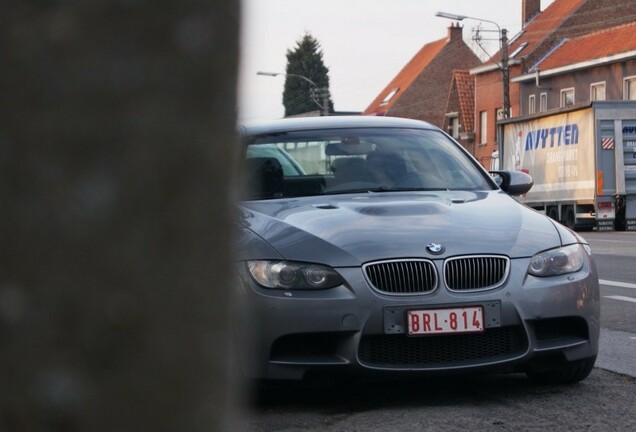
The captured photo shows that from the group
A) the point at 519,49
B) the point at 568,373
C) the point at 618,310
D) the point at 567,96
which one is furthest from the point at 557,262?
the point at 519,49

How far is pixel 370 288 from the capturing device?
215 inches

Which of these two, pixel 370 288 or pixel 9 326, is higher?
pixel 9 326

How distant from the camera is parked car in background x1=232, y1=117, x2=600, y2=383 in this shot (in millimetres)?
5445

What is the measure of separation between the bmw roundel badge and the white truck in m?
27.4

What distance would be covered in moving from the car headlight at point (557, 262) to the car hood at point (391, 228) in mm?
43

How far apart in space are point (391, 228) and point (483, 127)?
57.5 meters

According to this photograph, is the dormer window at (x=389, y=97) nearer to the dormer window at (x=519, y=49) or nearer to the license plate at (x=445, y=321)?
the dormer window at (x=519, y=49)

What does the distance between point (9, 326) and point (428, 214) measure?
17.8 ft

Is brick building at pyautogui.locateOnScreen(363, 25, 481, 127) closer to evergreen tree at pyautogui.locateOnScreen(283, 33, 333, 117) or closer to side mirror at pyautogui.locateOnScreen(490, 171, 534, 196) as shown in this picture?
evergreen tree at pyautogui.locateOnScreen(283, 33, 333, 117)

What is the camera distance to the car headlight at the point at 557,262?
5766 millimetres

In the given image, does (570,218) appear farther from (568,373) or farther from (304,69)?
(304,69)

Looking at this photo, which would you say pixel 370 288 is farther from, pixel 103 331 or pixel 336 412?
pixel 103 331

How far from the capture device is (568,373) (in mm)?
5977

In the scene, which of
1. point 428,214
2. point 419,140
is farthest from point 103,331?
point 419,140
